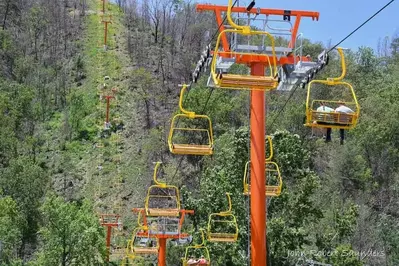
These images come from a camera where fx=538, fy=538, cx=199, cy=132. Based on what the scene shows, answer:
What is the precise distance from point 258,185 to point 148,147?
29160mm

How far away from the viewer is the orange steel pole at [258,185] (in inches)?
368

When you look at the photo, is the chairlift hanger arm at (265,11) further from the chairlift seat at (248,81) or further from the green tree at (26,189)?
the green tree at (26,189)

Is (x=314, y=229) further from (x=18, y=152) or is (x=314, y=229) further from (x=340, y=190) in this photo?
(x=18, y=152)

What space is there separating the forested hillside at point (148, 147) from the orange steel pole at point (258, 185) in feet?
19.4

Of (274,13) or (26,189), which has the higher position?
(274,13)

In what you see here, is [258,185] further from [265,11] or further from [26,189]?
[26,189]

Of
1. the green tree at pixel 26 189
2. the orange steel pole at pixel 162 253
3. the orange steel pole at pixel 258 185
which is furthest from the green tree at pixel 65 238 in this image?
the orange steel pole at pixel 258 185

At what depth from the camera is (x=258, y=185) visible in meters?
9.34

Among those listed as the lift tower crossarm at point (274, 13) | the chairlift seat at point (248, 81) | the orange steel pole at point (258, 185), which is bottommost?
the orange steel pole at point (258, 185)

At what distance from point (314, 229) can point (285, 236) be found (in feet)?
17.3

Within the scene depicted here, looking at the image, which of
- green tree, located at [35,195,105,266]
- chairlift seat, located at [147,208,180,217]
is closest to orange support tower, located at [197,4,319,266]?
chairlift seat, located at [147,208,180,217]

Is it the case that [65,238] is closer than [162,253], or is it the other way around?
[162,253]

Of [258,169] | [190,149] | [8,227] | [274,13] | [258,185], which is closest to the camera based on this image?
[274,13]

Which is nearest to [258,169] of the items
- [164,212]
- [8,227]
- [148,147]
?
[164,212]
